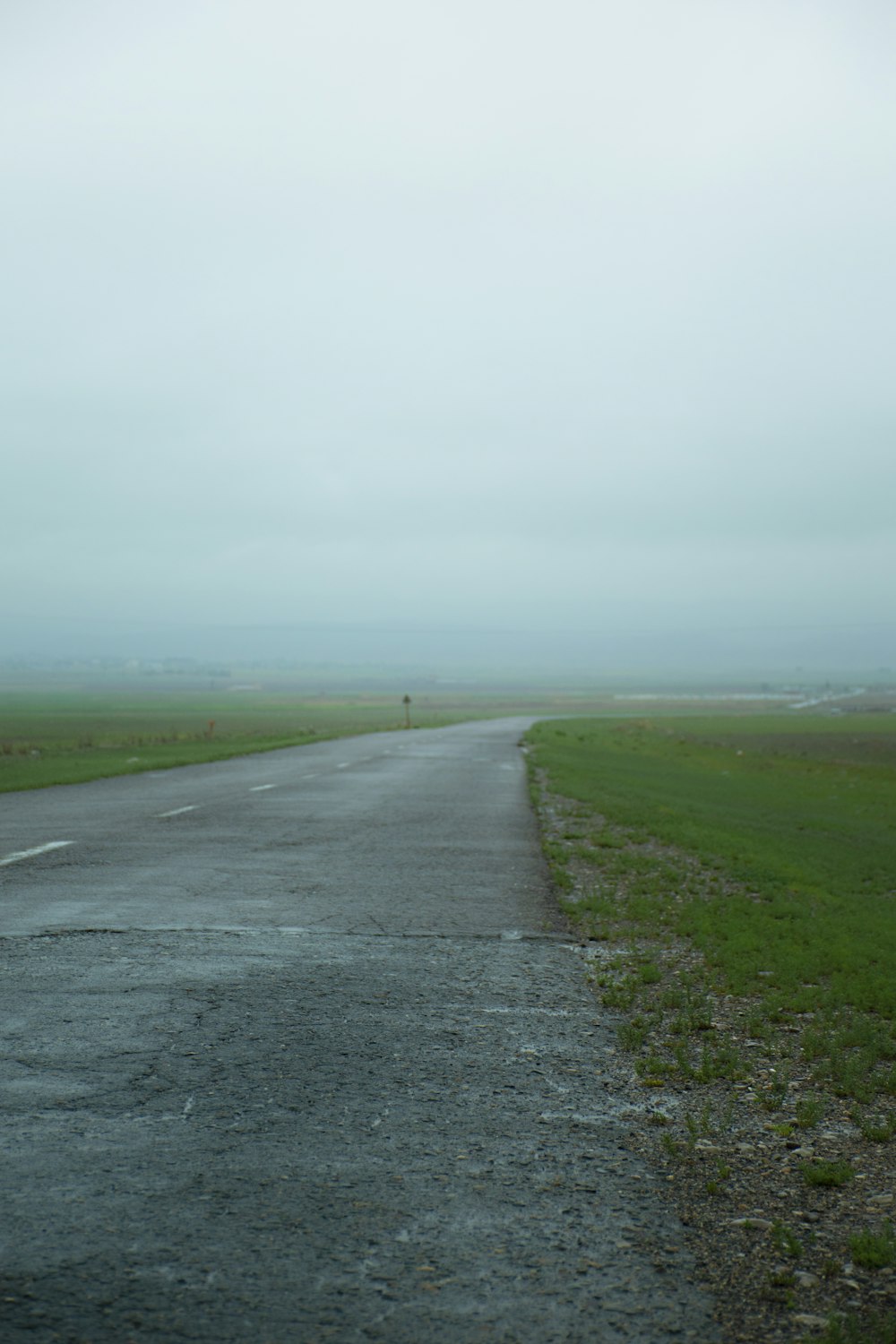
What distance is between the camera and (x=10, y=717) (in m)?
90.9

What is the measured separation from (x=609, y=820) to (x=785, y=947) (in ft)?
33.5

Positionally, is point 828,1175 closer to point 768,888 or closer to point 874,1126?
point 874,1126

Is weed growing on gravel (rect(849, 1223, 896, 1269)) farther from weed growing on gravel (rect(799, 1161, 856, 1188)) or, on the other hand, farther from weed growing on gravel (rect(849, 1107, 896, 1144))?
weed growing on gravel (rect(849, 1107, 896, 1144))

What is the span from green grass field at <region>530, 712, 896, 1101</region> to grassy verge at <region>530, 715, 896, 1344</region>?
32 millimetres

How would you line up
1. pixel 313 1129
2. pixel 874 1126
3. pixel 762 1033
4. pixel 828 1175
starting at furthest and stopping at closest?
1. pixel 762 1033
2. pixel 874 1126
3. pixel 313 1129
4. pixel 828 1175

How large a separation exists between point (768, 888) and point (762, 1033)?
6.30 metres

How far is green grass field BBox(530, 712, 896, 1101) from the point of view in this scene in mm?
7598

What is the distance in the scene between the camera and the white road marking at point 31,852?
41.0 ft

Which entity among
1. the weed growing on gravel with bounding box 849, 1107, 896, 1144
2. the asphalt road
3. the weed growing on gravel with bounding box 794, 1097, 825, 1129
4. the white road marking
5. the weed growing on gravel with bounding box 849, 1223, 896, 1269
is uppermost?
the white road marking

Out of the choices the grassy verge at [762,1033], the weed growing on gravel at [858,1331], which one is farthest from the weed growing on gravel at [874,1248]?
the weed growing on gravel at [858,1331]

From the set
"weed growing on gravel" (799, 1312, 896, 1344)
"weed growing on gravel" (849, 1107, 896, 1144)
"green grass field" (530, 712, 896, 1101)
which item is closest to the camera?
"weed growing on gravel" (799, 1312, 896, 1344)

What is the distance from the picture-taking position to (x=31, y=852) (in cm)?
1321

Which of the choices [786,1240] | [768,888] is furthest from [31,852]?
[786,1240]

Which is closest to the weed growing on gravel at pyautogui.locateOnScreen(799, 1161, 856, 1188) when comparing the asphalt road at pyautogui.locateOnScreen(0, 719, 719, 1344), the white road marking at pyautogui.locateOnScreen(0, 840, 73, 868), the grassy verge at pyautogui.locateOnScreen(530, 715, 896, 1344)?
the grassy verge at pyautogui.locateOnScreen(530, 715, 896, 1344)
